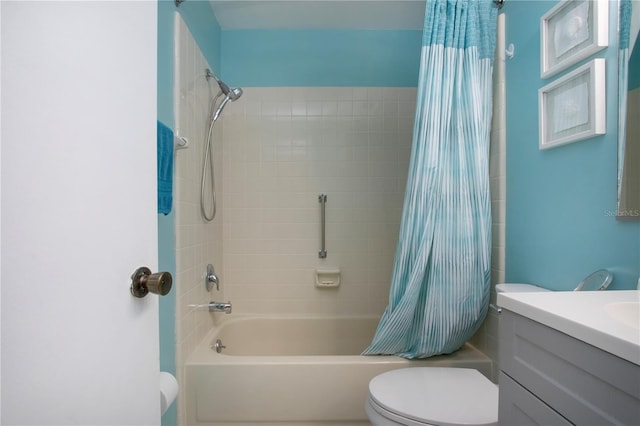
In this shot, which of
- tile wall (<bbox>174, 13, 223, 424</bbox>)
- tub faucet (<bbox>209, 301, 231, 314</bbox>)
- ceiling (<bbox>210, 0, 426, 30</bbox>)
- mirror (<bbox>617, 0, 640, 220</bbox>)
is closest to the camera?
mirror (<bbox>617, 0, 640, 220</bbox>)

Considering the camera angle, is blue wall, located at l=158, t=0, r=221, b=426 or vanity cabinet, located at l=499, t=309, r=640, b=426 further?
blue wall, located at l=158, t=0, r=221, b=426

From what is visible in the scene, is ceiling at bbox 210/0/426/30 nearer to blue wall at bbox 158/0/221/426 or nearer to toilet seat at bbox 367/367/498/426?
blue wall at bbox 158/0/221/426

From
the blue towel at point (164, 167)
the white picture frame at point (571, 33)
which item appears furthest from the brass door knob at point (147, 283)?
the white picture frame at point (571, 33)

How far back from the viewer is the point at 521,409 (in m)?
0.66

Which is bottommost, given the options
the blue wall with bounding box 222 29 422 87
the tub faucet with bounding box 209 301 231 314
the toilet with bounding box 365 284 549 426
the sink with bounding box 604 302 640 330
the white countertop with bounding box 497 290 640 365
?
the toilet with bounding box 365 284 549 426

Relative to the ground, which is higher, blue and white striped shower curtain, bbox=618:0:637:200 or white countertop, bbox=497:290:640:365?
blue and white striped shower curtain, bbox=618:0:637:200

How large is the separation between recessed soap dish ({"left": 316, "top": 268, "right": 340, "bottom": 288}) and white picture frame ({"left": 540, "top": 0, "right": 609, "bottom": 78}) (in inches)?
62.3

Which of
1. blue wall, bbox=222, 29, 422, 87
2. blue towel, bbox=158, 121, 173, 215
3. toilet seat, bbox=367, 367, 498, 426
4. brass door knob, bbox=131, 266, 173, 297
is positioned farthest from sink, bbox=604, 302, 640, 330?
blue wall, bbox=222, 29, 422, 87

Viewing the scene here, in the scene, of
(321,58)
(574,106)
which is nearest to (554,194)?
(574,106)

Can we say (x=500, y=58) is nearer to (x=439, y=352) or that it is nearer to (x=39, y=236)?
(x=439, y=352)

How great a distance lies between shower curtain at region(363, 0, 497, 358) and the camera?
1.48m

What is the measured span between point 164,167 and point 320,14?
1.60m

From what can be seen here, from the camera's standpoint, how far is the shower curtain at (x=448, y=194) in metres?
1.48

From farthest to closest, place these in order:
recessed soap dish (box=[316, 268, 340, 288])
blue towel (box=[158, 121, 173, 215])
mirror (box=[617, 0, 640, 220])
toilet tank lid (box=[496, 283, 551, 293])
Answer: recessed soap dish (box=[316, 268, 340, 288]), toilet tank lid (box=[496, 283, 551, 293]), blue towel (box=[158, 121, 173, 215]), mirror (box=[617, 0, 640, 220])
